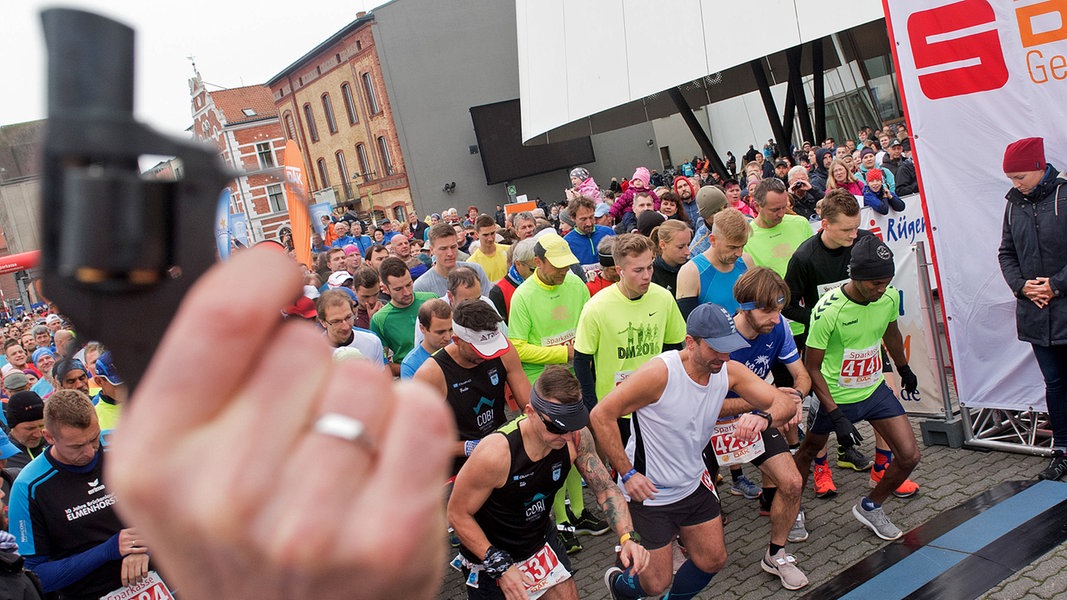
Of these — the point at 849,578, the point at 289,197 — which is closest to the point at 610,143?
the point at 849,578

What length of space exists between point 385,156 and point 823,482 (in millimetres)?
35742

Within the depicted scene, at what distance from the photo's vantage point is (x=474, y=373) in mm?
5289

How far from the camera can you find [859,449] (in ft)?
23.3

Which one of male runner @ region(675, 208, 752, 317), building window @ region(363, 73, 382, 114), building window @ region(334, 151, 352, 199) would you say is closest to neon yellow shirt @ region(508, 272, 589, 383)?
male runner @ region(675, 208, 752, 317)

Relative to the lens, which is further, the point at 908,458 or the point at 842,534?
the point at 842,534

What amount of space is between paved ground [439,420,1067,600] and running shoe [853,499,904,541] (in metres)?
0.07

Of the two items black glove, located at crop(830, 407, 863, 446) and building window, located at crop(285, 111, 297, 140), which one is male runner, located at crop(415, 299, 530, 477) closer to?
black glove, located at crop(830, 407, 863, 446)

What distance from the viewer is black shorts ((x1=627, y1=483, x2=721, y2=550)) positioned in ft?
15.6

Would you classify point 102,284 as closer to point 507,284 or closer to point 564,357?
point 564,357

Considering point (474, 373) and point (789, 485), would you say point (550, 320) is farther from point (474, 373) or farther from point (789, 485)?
point (789, 485)

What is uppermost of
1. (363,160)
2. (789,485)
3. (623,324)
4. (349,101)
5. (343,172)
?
(349,101)

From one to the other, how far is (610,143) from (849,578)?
37.9 meters

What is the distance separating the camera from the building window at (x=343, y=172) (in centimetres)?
4344

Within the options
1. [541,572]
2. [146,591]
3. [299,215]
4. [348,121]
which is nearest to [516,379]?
[541,572]
